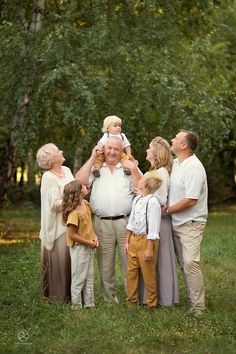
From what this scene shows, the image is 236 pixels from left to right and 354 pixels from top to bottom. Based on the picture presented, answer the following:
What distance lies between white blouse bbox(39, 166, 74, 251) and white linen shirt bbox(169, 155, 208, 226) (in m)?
1.30

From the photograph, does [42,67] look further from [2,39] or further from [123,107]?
[123,107]

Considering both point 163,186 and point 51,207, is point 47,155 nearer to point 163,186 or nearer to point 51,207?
point 51,207

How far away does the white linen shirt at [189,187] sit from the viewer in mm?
7379

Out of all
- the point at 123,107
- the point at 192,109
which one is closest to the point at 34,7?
the point at 123,107

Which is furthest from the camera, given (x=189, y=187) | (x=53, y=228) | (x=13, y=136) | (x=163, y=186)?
(x=13, y=136)

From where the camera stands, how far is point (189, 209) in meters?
7.52

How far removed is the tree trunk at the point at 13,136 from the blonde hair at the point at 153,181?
832 centimetres

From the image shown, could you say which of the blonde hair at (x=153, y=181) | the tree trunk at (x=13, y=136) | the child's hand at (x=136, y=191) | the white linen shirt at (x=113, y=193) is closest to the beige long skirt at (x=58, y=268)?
the white linen shirt at (x=113, y=193)

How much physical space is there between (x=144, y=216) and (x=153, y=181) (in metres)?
0.40

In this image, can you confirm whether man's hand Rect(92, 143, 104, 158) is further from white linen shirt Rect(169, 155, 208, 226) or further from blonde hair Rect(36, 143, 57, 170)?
white linen shirt Rect(169, 155, 208, 226)

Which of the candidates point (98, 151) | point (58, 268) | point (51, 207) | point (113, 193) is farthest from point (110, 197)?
point (58, 268)

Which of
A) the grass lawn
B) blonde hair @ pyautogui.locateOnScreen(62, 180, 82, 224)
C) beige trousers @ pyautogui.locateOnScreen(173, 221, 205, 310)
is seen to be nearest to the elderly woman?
blonde hair @ pyautogui.locateOnScreen(62, 180, 82, 224)

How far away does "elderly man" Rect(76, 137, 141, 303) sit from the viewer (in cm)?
780

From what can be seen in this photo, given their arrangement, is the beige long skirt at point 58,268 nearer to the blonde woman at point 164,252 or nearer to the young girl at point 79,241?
the young girl at point 79,241
